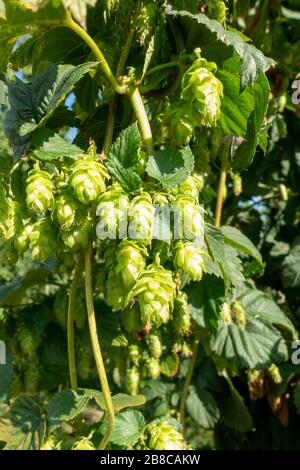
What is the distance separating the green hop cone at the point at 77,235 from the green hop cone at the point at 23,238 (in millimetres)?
70

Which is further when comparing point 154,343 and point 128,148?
point 154,343

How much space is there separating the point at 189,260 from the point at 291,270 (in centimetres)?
114

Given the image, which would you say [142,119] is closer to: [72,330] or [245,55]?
[245,55]

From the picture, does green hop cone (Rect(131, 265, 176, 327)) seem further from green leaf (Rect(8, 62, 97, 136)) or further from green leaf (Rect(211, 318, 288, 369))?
green leaf (Rect(211, 318, 288, 369))

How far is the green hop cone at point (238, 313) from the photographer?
156 cm

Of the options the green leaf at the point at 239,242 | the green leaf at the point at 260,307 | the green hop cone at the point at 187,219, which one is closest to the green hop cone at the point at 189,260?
the green hop cone at the point at 187,219

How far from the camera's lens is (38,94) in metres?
1.03

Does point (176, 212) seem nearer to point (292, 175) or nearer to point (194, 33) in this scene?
point (194, 33)

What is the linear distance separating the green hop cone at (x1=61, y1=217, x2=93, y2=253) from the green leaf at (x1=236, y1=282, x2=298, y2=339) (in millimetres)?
913

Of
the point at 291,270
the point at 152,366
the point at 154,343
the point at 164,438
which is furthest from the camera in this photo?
the point at 291,270

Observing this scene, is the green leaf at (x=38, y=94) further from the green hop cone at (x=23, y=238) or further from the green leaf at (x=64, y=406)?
the green leaf at (x=64, y=406)

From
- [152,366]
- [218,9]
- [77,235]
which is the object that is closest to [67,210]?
[77,235]

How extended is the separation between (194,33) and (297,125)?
4.06 feet

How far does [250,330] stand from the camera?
1.67 m
